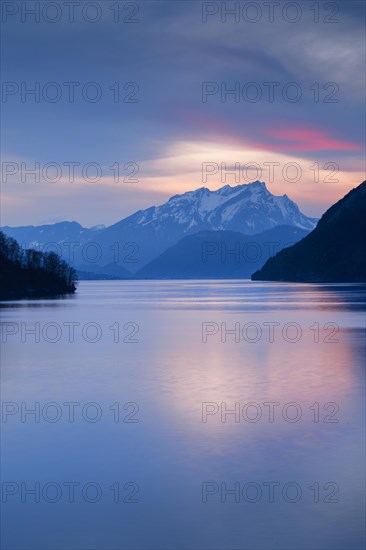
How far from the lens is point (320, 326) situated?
4092 inches

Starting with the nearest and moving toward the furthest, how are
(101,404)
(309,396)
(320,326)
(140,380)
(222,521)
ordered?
(222,521)
(101,404)
(309,396)
(140,380)
(320,326)

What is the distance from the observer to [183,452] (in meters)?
28.9

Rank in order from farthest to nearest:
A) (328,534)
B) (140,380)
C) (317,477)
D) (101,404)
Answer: (140,380) < (101,404) < (317,477) < (328,534)

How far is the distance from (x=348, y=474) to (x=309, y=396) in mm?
19379

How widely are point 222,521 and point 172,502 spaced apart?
214 cm

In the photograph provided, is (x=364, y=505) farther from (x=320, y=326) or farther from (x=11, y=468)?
(x=320, y=326)

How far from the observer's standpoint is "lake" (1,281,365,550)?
19938 millimetres

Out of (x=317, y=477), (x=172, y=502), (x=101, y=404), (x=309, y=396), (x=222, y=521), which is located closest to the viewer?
(x=222, y=521)

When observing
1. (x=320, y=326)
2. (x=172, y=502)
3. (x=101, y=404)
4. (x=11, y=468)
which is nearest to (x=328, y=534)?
(x=172, y=502)

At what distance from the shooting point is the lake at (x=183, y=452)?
19938 mm

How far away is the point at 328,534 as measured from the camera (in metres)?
19.4

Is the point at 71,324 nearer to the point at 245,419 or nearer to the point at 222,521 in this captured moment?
the point at 245,419

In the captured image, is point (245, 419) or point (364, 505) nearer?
point (364, 505)

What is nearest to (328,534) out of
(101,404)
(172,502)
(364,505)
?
(364,505)
